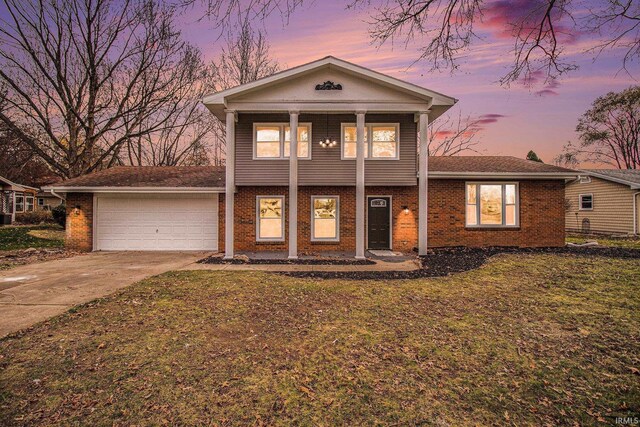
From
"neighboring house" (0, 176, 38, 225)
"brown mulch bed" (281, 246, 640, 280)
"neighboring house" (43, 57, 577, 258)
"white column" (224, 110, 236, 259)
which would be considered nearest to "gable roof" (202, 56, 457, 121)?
"neighboring house" (43, 57, 577, 258)

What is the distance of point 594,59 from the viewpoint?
4.21 m

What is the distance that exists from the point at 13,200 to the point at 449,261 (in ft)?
128

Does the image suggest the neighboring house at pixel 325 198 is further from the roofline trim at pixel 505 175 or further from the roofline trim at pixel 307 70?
the roofline trim at pixel 307 70

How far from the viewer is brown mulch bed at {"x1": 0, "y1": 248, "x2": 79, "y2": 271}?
1055 cm

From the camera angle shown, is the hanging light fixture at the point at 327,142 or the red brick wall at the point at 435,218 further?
the red brick wall at the point at 435,218

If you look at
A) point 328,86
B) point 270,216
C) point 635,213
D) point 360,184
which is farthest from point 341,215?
point 635,213

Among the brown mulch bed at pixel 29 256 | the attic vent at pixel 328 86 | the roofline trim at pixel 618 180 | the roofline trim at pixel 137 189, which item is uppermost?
the attic vent at pixel 328 86

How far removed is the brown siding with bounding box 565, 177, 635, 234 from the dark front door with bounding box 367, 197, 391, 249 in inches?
650

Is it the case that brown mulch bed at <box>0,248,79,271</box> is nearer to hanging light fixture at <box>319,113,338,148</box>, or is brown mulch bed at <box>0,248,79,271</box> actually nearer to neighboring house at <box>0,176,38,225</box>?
hanging light fixture at <box>319,113,338,148</box>

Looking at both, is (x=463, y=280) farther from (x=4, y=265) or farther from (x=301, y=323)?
(x=4, y=265)

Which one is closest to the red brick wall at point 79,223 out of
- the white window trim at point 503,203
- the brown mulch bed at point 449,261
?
the brown mulch bed at point 449,261

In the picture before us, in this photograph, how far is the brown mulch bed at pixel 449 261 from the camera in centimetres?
884

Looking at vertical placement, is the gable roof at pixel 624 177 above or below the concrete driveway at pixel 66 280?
above

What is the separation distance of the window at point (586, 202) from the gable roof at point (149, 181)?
23.8 meters
